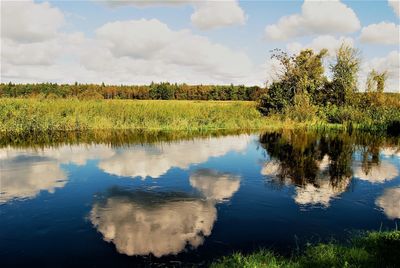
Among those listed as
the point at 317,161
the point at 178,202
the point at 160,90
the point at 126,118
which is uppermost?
the point at 160,90

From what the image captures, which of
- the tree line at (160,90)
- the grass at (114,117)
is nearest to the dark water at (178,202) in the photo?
the grass at (114,117)

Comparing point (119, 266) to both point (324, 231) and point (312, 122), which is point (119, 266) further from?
point (312, 122)

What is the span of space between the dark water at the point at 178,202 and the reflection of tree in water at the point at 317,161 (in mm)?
62

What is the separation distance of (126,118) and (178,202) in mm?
21373

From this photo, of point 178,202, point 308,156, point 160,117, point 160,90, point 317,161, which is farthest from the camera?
point 160,90

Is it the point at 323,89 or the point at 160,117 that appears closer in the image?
the point at 160,117

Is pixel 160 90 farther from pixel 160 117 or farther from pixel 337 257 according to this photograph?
pixel 337 257

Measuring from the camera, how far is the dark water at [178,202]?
26.5 feet

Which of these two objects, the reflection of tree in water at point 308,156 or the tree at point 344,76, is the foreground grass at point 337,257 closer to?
the reflection of tree in water at point 308,156

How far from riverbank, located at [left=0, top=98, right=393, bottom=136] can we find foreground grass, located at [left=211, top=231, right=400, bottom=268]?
23061 millimetres

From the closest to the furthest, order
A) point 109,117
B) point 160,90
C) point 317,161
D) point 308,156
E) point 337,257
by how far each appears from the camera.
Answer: point 337,257 < point 317,161 < point 308,156 < point 109,117 < point 160,90

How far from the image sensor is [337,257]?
23.1 feet

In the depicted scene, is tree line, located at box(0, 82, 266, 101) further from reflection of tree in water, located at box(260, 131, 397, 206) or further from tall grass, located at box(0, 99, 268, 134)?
reflection of tree in water, located at box(260, 131, 397, 206)

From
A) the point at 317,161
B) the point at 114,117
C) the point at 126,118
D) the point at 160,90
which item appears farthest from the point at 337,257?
the point at 160,90
